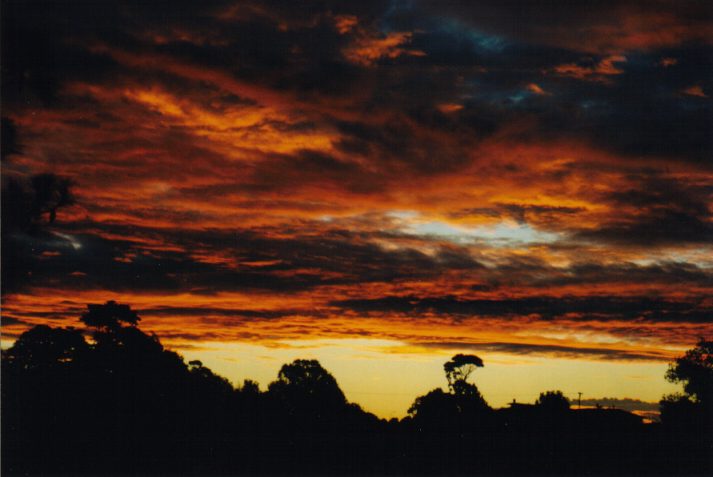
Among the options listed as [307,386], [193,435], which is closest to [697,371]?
[307,386]

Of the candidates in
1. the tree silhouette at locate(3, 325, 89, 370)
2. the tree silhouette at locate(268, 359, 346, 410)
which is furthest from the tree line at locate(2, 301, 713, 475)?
the tree silhouette at locate(268, 359, 346, 410)

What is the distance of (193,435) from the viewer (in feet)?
112

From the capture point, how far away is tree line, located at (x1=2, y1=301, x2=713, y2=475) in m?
30.1

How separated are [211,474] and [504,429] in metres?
18.6

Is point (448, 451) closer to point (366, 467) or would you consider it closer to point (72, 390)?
point (366, 467)

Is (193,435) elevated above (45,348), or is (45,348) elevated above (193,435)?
(45,348)

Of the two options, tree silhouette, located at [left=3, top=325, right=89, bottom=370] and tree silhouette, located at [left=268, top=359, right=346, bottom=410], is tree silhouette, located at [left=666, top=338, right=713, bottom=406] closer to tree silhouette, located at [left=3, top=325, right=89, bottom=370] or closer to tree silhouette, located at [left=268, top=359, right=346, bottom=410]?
tree silhouette, located at [left=268, top=359, right=346, bottom=410]

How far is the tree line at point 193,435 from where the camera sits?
30094 millimetres

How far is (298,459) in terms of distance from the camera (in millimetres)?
30781

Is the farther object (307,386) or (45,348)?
(307,386)

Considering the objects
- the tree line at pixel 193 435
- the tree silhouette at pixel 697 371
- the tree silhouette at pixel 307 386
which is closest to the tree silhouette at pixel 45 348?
the tree line at pixel 193 435

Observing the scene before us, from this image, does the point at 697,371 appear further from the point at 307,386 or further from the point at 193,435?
the point at 193,435

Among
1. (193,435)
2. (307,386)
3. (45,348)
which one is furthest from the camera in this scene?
(307,386)

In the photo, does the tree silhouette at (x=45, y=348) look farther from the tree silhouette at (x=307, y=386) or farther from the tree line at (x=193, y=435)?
the tree silhouette at (x=307, y=386)
